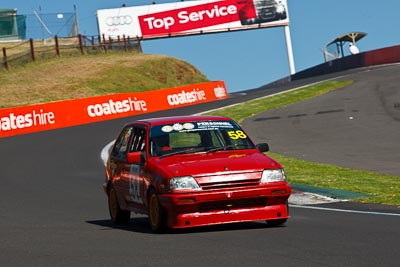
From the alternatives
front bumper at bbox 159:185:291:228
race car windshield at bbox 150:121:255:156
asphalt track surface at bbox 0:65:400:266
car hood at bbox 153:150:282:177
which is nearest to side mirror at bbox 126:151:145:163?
race car windshield at bbox 150:121:255:156

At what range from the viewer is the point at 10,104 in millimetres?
56750

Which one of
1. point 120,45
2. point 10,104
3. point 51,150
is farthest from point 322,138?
point 120,45

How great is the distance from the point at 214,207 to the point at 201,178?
0.36 m

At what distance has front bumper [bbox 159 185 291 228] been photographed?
1197 cm

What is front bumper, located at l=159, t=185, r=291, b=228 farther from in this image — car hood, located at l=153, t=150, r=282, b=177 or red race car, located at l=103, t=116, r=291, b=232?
car hood, located at l=153, t=150, r=282, b=177

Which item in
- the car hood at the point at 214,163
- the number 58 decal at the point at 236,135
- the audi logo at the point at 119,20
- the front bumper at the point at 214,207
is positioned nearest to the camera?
the front bumper at the point at 214,207

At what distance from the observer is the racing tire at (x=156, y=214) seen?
1214cm

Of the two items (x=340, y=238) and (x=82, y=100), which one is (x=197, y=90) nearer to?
(x=82, y=100)

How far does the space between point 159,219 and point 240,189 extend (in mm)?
967

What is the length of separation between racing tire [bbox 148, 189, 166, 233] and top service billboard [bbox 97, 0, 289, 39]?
282 feet

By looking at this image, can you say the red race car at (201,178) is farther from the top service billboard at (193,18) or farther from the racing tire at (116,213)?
the top service billboard at (193,18)

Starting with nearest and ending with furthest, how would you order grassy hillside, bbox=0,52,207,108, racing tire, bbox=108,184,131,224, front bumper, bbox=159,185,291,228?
front bumper, bbox=159,185,291,228 < racing tire, bbox=108,184,131,224 < grassy hillside, bbox=0,52,207,108

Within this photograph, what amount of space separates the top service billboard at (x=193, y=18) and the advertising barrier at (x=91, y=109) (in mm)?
43778

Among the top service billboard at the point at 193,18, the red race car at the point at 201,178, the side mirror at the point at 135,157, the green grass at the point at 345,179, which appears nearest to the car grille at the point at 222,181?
the red race car at the point at 201,178
